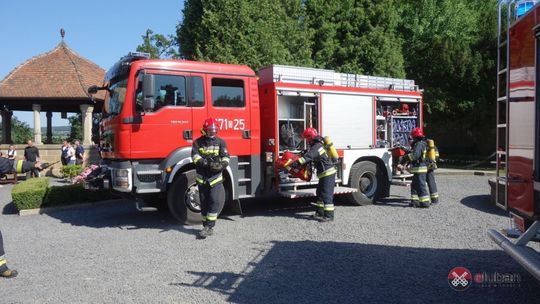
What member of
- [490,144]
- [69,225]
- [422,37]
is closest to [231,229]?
[69,225]

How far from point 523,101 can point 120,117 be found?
565 cm

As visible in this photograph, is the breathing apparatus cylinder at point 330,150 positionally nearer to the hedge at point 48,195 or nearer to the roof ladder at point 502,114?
the roof ladder at point 502,114

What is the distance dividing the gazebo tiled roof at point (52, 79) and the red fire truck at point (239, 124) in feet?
36.0

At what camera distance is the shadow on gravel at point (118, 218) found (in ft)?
26.0

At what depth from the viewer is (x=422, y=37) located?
2377cm

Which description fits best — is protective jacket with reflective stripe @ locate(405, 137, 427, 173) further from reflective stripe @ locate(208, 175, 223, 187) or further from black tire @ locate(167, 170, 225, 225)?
A: reflective stripe @ locate(208, 175, 223, 187)

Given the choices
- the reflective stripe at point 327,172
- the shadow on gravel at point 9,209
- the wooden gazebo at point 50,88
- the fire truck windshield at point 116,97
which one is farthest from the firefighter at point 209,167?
the wooden gazebo at point 50,88

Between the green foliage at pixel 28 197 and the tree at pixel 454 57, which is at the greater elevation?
the tree at pixel 454 57

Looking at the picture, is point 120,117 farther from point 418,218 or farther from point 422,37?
point 422,37

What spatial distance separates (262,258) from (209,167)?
6.13 feet

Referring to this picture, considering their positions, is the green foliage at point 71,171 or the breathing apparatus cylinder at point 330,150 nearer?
the breathing apparatus cylinder at point 330,150

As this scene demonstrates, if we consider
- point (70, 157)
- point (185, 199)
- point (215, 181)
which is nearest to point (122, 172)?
point (185, 199)

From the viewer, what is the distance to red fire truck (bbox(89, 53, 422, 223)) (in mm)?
7281

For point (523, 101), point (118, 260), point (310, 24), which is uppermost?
point (310, 24)
